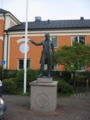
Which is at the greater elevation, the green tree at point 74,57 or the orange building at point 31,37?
the orange building at point 31,37

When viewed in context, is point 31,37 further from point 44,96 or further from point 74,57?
point 44,96

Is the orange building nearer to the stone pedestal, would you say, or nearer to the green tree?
the green tree

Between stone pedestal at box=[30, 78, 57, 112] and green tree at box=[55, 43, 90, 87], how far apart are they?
750cm

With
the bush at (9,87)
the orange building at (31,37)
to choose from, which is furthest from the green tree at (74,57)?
the orange building at (31,37)

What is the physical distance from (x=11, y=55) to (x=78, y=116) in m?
19.1

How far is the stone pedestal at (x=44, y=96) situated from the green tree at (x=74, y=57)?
24.6 ft

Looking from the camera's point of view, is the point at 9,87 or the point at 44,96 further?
the point at 9,87

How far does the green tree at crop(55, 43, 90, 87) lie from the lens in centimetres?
1622

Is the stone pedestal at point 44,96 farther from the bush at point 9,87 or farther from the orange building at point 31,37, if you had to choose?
the orange building at point 31,37

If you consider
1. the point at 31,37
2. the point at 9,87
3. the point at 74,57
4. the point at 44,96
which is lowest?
the point at 9,87

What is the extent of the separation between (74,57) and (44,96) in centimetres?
778

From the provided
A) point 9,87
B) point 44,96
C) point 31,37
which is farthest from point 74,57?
point 31,37

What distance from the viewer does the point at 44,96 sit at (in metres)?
8.94

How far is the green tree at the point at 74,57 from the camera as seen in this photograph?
16.2m
